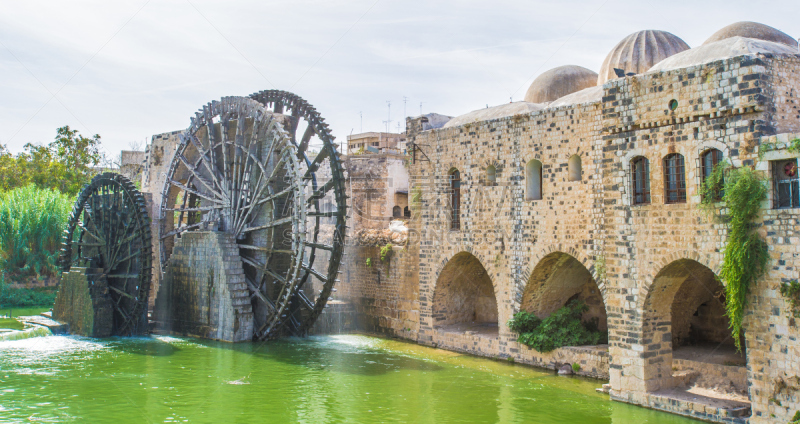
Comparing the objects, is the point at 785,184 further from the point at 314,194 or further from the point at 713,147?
the point at 314,194

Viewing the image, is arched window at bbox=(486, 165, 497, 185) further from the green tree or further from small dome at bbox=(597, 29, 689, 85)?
the green tree

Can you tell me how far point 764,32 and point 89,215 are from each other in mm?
15500

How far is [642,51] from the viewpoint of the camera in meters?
14.3

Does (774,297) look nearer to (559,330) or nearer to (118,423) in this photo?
(559,330)

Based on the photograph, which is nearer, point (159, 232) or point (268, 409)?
point (268, 409)

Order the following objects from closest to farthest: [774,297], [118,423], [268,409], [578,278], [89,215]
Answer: [774,297] → [118,423] → [268,409] → [578,278] → [89,215]

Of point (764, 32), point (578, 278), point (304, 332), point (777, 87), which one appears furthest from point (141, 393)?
point (764, 32)

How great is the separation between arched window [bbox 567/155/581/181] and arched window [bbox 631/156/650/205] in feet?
6.57

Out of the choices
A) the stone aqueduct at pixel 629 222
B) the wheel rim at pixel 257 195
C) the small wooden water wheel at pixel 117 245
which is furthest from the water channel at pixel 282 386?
the wheel rim at pixel 257 195

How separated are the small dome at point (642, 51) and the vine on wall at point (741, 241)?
6.78m

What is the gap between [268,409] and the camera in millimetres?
9328

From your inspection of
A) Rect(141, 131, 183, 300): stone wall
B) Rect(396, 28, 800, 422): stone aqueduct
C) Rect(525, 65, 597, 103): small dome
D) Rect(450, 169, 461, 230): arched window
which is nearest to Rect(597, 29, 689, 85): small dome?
Rect(525, 65, 597, 103): small dome

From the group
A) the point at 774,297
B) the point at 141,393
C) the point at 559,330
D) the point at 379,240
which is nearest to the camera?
the point at 774,297

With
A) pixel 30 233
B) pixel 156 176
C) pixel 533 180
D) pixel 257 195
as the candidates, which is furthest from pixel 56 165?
pixel 533 180
